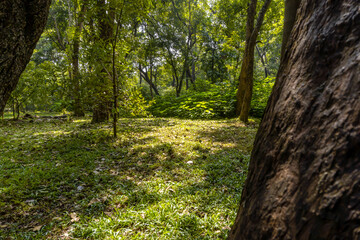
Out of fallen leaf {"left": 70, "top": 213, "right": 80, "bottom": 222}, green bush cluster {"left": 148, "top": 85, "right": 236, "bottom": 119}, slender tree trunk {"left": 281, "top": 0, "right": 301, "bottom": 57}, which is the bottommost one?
fallen leaf {"left": 70, "top": 213, "right": 80, "bottom": 222}

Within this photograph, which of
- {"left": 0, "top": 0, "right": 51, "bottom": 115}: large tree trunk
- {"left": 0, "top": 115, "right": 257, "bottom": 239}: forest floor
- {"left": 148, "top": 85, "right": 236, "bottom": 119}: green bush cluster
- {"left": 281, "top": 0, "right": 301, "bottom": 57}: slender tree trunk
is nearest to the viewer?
{"left": 0, "top": 0, "right": 51, "bottom": 115}: large tree trunk

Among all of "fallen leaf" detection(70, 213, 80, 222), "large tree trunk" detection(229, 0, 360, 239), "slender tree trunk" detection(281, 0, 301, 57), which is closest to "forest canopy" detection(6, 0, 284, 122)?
"fallen leaf" detection(70, 213, 80, 222)

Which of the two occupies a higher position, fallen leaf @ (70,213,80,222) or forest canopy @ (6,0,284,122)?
forest canopy @ (6,0,284,122)

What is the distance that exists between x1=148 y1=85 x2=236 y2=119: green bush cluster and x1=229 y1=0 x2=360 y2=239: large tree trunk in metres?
9.48

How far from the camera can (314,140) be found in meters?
0.77

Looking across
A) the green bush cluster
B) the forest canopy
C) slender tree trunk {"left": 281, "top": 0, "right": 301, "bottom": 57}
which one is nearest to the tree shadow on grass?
the forest canopy

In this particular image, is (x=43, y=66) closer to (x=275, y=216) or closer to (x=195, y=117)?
(x=195, y=117)

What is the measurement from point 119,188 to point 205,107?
857 centimetres

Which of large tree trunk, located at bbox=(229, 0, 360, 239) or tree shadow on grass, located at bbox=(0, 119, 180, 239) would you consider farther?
tree shadow on grass, located at bbox=(0, 119, 180, 239)

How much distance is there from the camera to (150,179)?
3.42 metres

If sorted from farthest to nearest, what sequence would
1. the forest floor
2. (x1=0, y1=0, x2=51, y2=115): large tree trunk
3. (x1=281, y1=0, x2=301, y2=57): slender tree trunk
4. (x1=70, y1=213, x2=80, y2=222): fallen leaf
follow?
(x1=281, y1=0, x2=301, y2=57): slender tree trunk
(x1=70, y1=213, x2=80, y2=222): fallen leaf
the forest floor
(x1=0, y1=0, x2=51, y2=115): large tree trunk

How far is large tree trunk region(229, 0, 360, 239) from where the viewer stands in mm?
648

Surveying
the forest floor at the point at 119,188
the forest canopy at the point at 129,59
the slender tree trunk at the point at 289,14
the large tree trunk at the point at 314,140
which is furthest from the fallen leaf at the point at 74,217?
the slender tree trunk at the point at 289,14

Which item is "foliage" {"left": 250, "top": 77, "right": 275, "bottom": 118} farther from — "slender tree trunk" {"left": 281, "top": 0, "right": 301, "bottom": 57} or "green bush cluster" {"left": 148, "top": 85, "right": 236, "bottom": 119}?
"slender tree trunk" {"left": 281, "top": 0, "right": 301, "bottom": 57}
